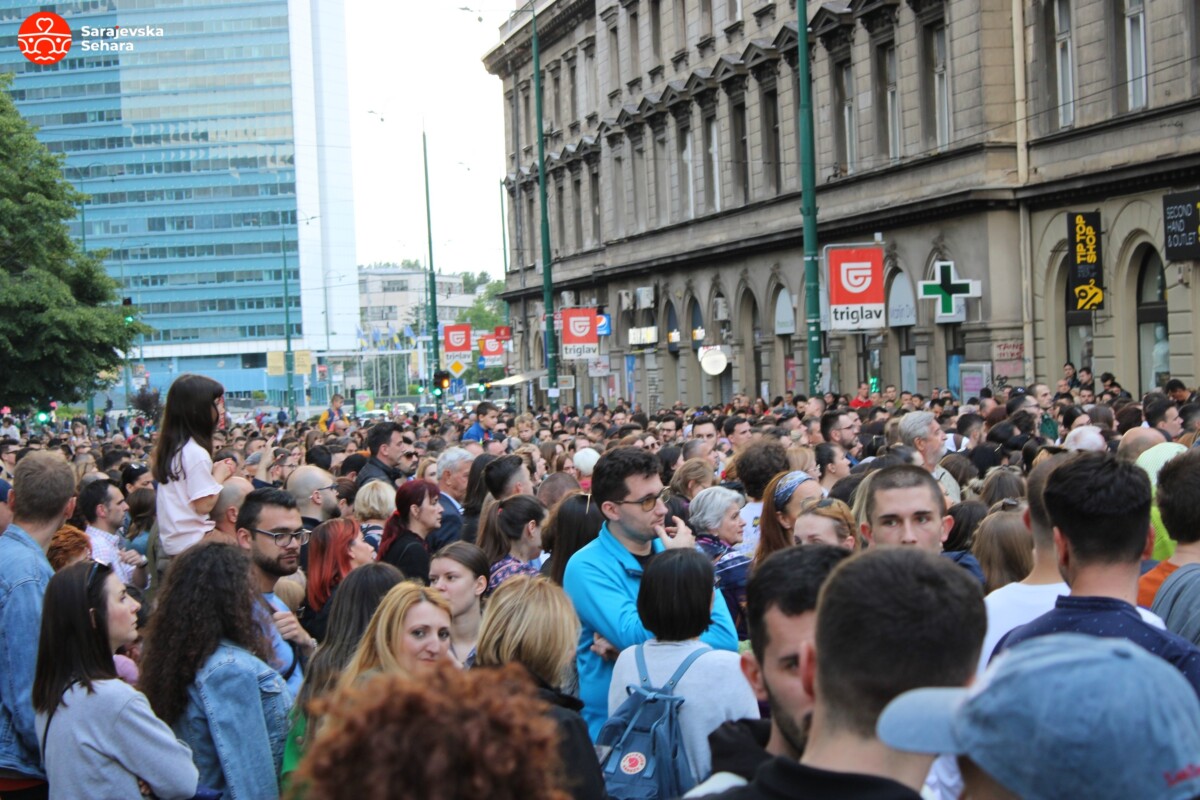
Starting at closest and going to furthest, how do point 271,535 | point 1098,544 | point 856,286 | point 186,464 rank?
point 1098,544
point 271,535
point 186,464
point 856,286

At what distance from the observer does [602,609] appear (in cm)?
587

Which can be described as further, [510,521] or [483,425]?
[483,425]

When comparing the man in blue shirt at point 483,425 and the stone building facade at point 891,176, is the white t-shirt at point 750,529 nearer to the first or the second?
the man in blue shirt at point 483,425

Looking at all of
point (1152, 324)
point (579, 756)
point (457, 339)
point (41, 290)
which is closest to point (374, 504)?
point (579, 756)

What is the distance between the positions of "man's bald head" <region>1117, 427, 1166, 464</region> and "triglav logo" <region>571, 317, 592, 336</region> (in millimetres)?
27335

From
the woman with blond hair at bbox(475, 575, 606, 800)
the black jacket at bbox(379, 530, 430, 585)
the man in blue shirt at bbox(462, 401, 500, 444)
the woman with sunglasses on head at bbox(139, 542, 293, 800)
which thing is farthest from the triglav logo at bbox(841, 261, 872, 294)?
the woman with sunglasses on head at bbox(139, 542, 293, 800)

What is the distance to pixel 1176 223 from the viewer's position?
23953 mm

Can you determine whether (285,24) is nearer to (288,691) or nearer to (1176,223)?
(1176,223)

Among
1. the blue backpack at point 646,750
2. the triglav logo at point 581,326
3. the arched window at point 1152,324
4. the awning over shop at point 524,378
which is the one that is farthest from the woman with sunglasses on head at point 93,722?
the awning over shop at point 524,378

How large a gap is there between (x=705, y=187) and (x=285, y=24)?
331 ft

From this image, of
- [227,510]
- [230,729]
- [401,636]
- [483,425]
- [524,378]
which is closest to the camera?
[401,636]

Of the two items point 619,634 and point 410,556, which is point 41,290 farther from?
point 619,634

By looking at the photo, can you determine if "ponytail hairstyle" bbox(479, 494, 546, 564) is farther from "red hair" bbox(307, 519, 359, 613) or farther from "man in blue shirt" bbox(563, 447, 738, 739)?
"man in blue shirt" bbox(563, 447, 738, 739)

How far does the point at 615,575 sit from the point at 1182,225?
2010 cm
